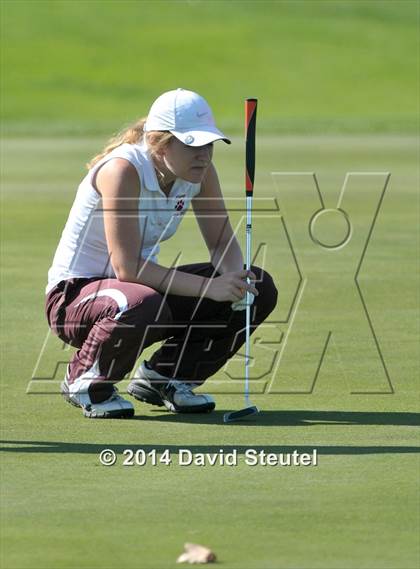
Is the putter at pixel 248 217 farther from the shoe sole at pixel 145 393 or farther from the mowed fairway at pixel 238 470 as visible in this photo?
the shoe sole at pixel 145 393

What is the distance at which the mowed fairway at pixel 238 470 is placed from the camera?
5320 millimetres

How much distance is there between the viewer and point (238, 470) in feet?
21.0

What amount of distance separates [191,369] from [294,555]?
2.76 m

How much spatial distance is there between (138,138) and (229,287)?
83 cm

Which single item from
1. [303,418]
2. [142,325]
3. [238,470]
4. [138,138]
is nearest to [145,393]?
[142,325]

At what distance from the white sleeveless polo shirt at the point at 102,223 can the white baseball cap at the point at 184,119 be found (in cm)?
21

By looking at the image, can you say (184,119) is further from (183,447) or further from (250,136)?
(183,447)

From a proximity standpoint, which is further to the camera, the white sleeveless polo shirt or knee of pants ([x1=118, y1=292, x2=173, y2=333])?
the white sleeveless polo shirt

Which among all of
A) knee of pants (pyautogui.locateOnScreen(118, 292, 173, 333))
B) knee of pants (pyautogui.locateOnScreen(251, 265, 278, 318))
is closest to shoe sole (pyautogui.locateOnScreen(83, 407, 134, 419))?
knee of pants (pyautogui.locateOnScreen(118, 292, 173, 333))

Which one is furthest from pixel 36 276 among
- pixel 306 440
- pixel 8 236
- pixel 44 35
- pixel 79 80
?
pixel 44 35

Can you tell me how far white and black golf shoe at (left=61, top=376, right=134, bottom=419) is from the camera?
7480 mm

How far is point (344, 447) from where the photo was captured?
6.85 metres

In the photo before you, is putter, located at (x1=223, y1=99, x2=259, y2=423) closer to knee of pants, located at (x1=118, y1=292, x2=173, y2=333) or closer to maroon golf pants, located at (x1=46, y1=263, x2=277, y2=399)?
maroon golf pants, located at (x1=46, y1=263, x2=277, y2=399)

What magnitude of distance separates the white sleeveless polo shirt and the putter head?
33.0 inches
